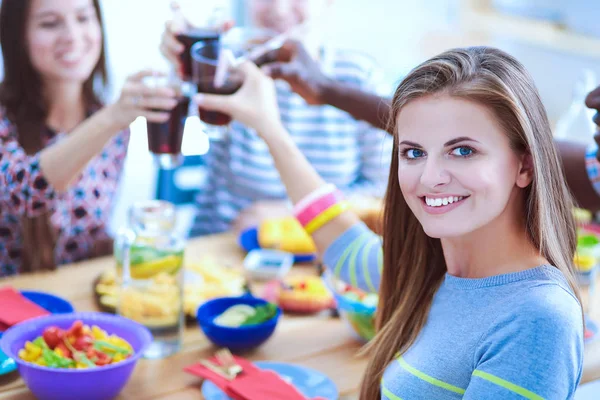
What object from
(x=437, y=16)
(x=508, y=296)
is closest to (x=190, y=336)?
(x=508, y=296)

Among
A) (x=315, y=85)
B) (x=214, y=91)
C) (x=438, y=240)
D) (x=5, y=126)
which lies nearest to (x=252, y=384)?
(x=438, y=240)

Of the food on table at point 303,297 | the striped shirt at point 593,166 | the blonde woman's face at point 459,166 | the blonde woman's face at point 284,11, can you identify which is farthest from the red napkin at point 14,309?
the blonde woman's face at point 284,11

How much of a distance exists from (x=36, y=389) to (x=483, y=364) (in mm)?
760

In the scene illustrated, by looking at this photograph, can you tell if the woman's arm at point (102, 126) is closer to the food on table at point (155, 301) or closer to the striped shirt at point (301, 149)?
the food on table at point (155, 301)

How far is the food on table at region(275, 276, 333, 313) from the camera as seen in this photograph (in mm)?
1731

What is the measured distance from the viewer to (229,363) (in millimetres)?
1442

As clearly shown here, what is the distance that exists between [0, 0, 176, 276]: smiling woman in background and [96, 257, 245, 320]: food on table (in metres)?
0.27

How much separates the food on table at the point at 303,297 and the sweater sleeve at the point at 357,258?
191mm

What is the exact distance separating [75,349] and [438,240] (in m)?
0.66

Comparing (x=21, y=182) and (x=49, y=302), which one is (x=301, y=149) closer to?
(x=21, y=182)

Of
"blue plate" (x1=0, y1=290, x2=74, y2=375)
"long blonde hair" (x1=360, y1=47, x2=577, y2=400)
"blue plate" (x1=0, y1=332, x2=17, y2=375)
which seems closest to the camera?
"long blonde hair" (x1=360, y1=47, x2=577, y2=400)

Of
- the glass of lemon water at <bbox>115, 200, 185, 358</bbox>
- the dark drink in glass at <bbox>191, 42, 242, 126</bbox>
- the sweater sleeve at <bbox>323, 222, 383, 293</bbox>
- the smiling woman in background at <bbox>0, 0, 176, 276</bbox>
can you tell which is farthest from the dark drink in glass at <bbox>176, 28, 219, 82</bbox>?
the sweater sleeve at <bbox>323, 222, 383, 293</bbox>

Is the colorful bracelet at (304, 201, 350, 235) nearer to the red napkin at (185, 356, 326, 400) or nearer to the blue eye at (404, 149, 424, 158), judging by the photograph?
the red napkin at (185, 356, 326, 400)

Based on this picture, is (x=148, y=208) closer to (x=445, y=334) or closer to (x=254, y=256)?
(x=254, y=256)
